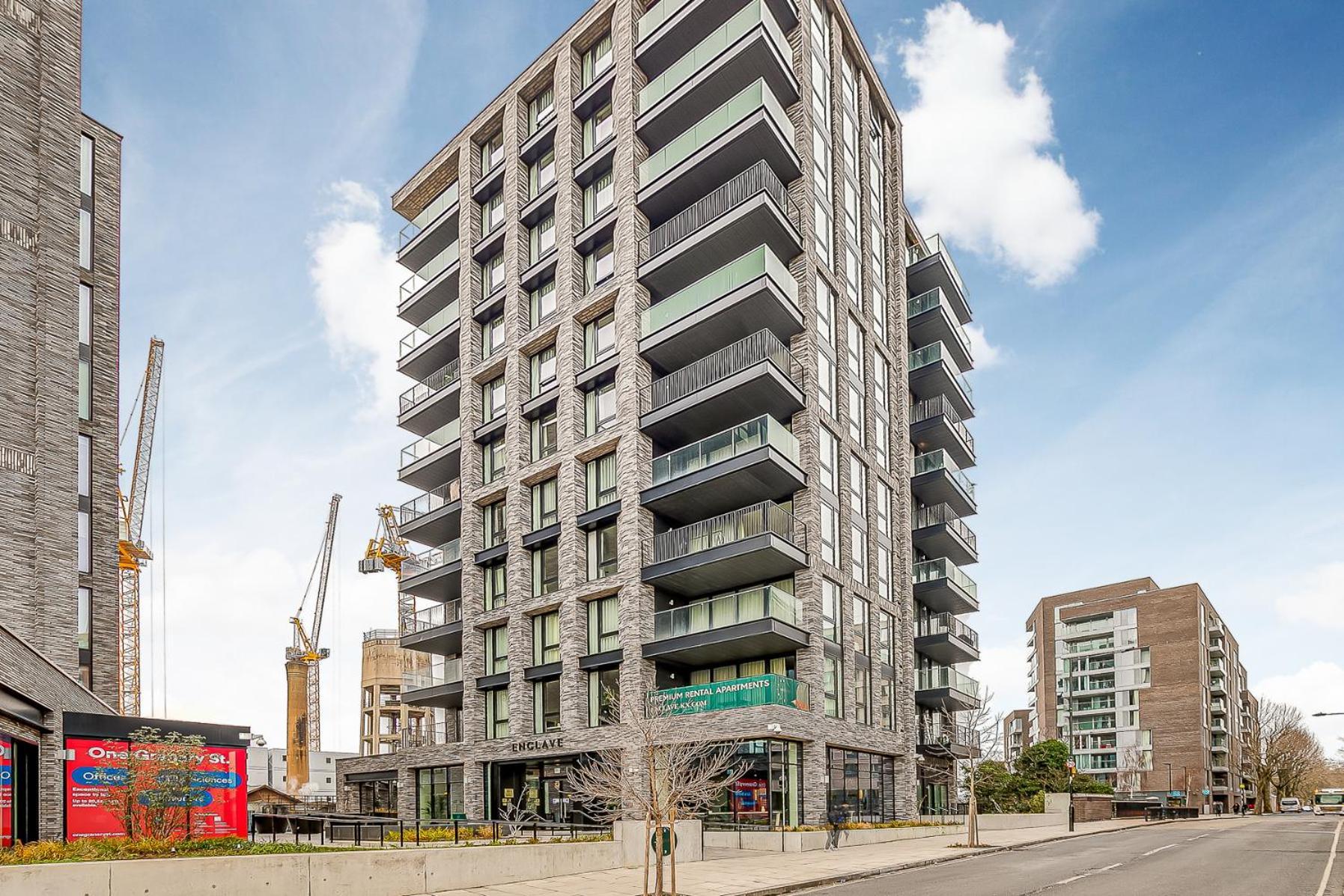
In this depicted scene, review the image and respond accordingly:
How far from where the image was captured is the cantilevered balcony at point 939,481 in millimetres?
54156

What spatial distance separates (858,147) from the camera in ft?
166

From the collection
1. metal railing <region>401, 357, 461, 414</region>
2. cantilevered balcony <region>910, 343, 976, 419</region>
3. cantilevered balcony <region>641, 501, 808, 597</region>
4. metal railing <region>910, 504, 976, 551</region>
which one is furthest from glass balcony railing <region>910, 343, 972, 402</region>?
metal railing <region>401, 357, 461, 414</region>

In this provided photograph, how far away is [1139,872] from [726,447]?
17.9 metres

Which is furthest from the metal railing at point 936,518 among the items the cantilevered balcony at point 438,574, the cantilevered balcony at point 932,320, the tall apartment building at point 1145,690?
the tall apartment building at point 1145,690

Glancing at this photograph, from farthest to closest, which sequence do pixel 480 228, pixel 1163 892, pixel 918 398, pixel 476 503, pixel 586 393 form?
pixel 918 398
pixel 480 228
pixel 476 503
pixel 586 393
pixel 1163 892

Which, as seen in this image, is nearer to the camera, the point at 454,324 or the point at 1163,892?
the point at 1163,892

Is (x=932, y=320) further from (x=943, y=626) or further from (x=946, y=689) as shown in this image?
(x=946, y=689)

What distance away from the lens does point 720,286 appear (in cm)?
3875

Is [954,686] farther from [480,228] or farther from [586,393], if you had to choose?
[480,228]

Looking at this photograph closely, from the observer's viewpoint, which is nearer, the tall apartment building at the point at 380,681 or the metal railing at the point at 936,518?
the metal railing at the point at 936,518

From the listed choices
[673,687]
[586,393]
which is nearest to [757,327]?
[586,393]

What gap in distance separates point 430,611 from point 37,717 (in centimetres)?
2761

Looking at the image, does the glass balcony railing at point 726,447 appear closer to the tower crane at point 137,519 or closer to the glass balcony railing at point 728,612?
the glass balcony railing at point 728,612

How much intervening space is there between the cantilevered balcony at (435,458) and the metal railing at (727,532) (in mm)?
14153
